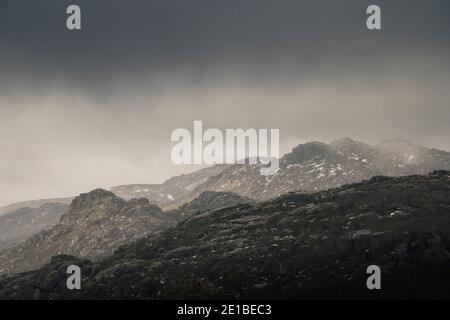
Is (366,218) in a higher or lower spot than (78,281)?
higher

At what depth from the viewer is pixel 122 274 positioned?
188500 mm

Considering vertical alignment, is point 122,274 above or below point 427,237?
below

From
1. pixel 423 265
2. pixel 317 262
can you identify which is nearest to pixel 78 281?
pixel 317 262

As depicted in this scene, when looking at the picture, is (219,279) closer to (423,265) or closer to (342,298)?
(342,298)
